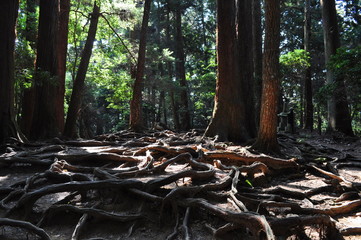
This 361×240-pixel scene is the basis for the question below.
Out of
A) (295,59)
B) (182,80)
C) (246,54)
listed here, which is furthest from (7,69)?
(182,80)

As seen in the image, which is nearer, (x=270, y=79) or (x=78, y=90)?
(x=270, y=79)

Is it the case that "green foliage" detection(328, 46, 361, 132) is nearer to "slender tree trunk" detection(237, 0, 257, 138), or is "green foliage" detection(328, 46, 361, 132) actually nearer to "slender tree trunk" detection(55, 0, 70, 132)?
"slender tree trunk" detection(237, 0, 257, 138)

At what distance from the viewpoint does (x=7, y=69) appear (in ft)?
25.9

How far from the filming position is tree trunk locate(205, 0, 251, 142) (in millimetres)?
9414

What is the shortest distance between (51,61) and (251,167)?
821cm

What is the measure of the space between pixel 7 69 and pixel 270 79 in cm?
722

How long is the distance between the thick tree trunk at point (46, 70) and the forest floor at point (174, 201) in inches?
142

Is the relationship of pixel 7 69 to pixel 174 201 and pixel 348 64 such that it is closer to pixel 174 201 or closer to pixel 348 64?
pixel 174 201

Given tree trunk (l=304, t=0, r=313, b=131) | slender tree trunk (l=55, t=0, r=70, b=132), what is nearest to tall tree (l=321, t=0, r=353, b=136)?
tree trunk (l=304, t=0, r=313, b=131)

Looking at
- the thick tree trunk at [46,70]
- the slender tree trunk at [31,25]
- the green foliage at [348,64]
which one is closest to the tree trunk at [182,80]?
the slender tree trunk at [31,25]

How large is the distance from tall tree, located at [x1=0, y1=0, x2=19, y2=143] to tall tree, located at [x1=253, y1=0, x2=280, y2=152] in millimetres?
6763

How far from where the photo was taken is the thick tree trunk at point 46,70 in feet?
31.7

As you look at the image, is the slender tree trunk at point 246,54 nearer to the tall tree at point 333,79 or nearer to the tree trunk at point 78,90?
the tall tree at point 333,79

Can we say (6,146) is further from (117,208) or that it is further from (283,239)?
(283,239)
